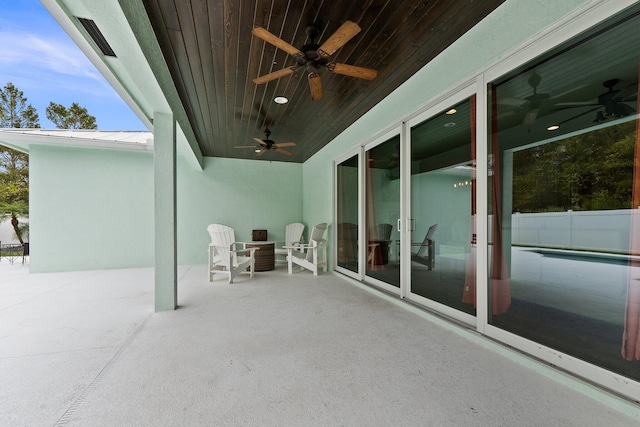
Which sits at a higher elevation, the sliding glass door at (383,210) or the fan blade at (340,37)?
the fan blade at (340,37)

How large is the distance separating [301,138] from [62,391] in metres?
4.93

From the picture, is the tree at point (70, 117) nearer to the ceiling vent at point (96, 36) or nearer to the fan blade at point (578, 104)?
the ceiling vent at point (96, 36)

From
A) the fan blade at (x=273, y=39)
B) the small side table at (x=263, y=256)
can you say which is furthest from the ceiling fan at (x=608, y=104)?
the small side table at (x=263, y=256)

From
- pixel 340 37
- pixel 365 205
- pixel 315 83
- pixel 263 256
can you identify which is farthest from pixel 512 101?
pixel 263 256

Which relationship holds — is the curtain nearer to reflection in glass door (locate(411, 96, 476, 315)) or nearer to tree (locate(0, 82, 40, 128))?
reflection in glass door (locate(411, 96, 476, 315))

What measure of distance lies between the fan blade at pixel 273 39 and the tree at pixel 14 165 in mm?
10833

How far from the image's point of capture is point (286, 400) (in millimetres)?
1621

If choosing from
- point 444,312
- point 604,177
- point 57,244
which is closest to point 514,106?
point 604,177

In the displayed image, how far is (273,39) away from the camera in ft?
7.13

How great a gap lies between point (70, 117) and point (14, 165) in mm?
3912

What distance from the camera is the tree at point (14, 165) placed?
335 inches

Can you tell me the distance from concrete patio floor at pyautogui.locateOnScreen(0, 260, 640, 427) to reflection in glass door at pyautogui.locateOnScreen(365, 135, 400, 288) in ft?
2.67

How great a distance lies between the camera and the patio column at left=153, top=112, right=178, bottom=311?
131 inches

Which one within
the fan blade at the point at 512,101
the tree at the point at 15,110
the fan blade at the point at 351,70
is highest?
the tree at the point at 15,110
